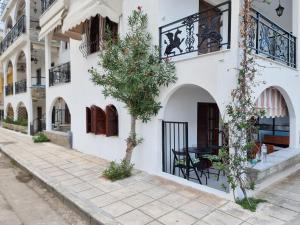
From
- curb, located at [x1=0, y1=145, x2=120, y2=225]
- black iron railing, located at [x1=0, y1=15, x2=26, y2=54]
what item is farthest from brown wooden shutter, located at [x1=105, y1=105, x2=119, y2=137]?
black iron railing, located at [x1=0, y1=15, x2=26, y2=54]

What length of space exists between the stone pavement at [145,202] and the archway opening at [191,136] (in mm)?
837

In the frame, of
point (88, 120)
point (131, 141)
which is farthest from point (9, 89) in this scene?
point (131, 141)

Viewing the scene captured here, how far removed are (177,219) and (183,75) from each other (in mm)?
3449

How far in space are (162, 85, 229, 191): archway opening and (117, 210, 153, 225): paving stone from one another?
2249mm

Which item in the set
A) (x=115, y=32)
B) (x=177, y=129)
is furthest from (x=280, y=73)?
(x=115, y=32)

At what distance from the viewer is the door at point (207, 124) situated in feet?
29.2

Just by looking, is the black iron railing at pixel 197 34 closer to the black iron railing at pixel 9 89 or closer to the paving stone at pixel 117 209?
the paving stone at pixel 117 209

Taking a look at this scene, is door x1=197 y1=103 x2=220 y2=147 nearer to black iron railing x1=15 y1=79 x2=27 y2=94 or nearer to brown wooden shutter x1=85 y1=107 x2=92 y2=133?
brown wooden shutter x1=85 y1=107 x2=92 y2=133

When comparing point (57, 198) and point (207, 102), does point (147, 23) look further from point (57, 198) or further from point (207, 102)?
point (57, 198)

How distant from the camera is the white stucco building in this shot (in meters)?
5.95

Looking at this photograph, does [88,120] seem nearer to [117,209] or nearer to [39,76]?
[117,209]

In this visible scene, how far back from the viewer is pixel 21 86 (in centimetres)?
1934

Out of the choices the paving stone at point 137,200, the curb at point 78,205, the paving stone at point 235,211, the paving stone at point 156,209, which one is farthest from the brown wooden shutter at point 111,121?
the paving stone at point 235,211

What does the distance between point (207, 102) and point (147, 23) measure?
3.40 meters
